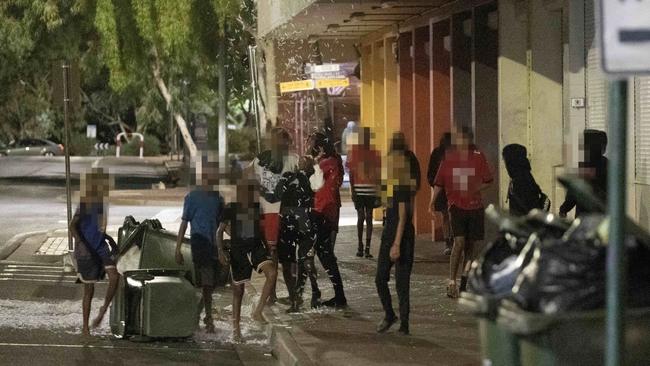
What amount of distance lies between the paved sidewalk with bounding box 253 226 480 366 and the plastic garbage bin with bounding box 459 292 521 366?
3.43m

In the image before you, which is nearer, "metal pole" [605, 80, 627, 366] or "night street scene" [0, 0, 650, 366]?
"metal pole" [605, 80, 627, 366]

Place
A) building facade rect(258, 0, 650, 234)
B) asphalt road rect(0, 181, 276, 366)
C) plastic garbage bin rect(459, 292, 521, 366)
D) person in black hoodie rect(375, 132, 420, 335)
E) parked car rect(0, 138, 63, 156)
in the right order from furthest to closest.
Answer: parked car rect(0, 138, 63, 156)
building facade rect(258, 0, 650, 234)
person in black hoodie rect(375, 132, 420, 335)
asphalt road rect(0, 181, 276, 366)
plastic garbage bin rect(459, 292, 521, 366)

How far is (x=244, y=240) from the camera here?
10.8 metres

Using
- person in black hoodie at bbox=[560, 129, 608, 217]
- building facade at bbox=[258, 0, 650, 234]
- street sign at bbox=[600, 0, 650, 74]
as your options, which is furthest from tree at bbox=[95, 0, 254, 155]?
street sign at bbox=[600, 0, 650, 74]

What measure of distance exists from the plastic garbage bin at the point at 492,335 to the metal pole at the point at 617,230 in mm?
607

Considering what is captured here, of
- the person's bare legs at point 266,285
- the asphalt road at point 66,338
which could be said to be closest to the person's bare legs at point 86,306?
the asphalt road at point 66,338

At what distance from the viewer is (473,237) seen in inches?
486

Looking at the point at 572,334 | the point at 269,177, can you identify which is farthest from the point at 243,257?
the point at 572,334

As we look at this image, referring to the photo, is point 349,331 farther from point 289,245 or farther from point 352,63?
point 352,63

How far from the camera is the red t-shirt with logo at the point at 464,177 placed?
476 inches

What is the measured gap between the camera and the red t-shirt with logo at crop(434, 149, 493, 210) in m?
12.1

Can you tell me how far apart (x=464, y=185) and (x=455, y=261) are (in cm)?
83

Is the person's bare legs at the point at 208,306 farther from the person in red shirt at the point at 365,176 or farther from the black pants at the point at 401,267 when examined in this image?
the person in red shirt at the point at 365,176

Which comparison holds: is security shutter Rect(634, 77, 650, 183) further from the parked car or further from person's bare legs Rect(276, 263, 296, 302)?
the parked car
